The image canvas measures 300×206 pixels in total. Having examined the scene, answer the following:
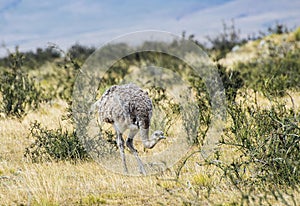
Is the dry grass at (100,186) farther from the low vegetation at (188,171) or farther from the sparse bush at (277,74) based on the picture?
the sparse bush at (277,74)

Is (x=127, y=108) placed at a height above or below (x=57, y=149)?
above

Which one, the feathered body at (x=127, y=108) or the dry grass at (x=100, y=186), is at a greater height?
the feathered body at (x=127, y=108)

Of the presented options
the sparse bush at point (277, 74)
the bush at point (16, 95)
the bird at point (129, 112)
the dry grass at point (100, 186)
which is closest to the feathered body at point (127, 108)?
the bird at point (129, 112)

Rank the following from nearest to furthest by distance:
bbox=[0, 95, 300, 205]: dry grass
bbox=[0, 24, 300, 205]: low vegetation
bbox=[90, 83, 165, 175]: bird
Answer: bbox=[0, 24, 300, 205]: low vegetation, bbox=[0, 95, 300, 205]: dry grass, bbox=[90, 83, 165, 175]: bird

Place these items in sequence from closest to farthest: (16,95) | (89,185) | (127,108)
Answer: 1. (89,185)
2. (127,108)
3. (16,95)

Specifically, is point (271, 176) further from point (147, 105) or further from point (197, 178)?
point (147, 105)

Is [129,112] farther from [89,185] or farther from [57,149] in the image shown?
[57,149]

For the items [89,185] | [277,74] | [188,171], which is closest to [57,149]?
[89,185]

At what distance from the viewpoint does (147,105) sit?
6.68m

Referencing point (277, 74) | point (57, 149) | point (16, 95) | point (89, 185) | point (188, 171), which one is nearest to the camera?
point (89, 185)

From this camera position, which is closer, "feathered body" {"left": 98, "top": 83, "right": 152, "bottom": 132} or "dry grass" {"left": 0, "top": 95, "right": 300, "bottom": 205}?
"dry grass" {"left": 0, "top": 95, "right": 300, "bottom": 205}

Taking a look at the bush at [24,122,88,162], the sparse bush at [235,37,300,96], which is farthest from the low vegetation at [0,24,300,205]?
the sparse bush at [235,37,300,96]

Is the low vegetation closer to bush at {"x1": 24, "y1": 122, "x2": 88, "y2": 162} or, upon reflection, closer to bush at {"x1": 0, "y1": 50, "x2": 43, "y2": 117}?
bush at {"x1": 24, "y1": 122, "x2": 88, "y2": 162}

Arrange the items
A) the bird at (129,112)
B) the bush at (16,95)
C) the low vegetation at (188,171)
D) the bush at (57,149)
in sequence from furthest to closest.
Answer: the bush at (16,95), the bush at (57,149), the bird at (129,112), the low vegetation at (188,171)
